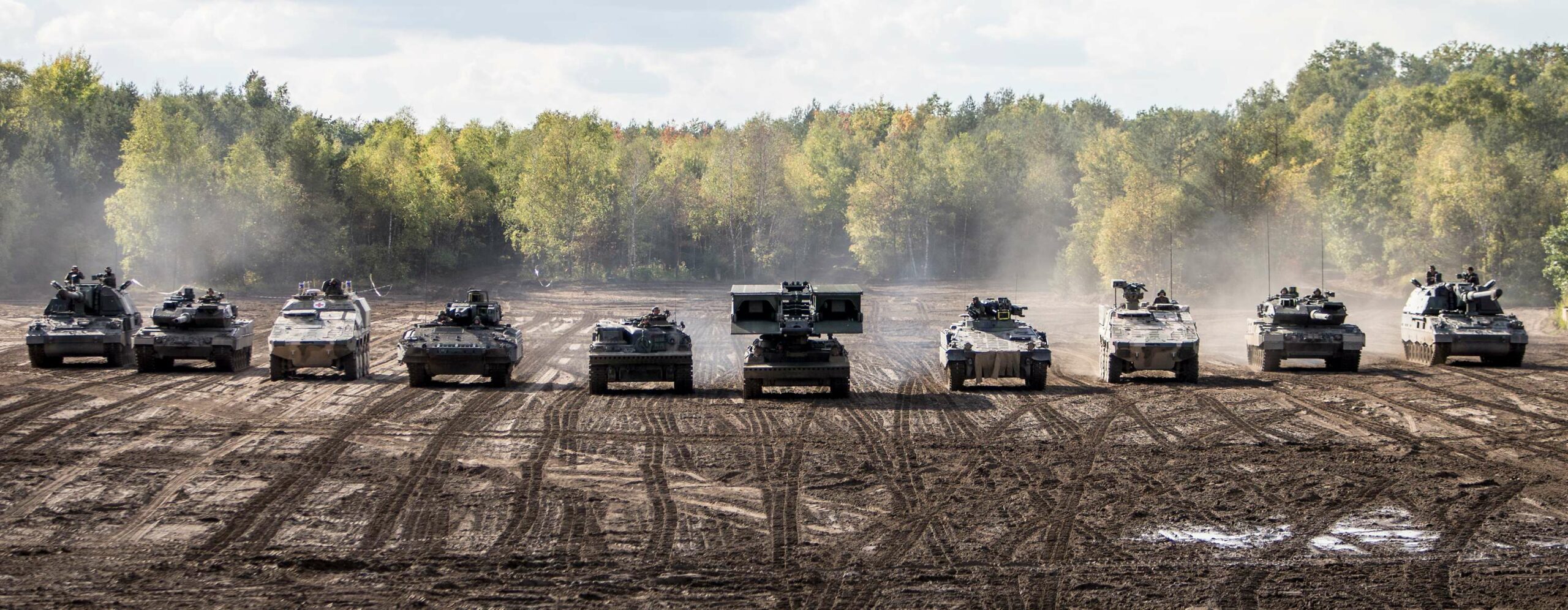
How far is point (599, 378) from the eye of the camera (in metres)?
22.5

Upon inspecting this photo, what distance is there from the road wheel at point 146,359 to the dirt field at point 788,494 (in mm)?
824

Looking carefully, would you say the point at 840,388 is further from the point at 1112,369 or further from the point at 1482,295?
the point at 1482,295

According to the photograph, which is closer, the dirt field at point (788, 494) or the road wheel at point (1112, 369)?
the dirt field at point (788, 494)

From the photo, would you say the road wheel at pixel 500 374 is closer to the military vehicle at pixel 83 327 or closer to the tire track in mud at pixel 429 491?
the tire track in mud at pixel 429 491

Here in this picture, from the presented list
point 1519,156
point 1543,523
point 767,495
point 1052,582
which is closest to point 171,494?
point 767,495

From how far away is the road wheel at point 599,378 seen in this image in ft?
73.4

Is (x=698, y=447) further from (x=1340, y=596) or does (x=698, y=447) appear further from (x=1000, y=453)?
(x=1340, y=596)

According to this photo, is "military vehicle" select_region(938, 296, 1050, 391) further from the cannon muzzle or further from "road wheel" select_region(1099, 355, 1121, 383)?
the cannon muzzle

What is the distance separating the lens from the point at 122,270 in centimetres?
5600

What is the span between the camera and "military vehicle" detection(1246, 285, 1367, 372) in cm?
2609

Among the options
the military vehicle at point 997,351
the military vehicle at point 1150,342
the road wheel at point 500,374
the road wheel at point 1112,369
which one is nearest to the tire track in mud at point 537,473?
the road wheel at point 500,374

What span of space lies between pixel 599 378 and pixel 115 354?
34.5ft

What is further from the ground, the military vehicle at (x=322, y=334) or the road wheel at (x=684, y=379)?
the military vehicle at (x=322, y=334)

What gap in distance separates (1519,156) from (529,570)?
46138mm
